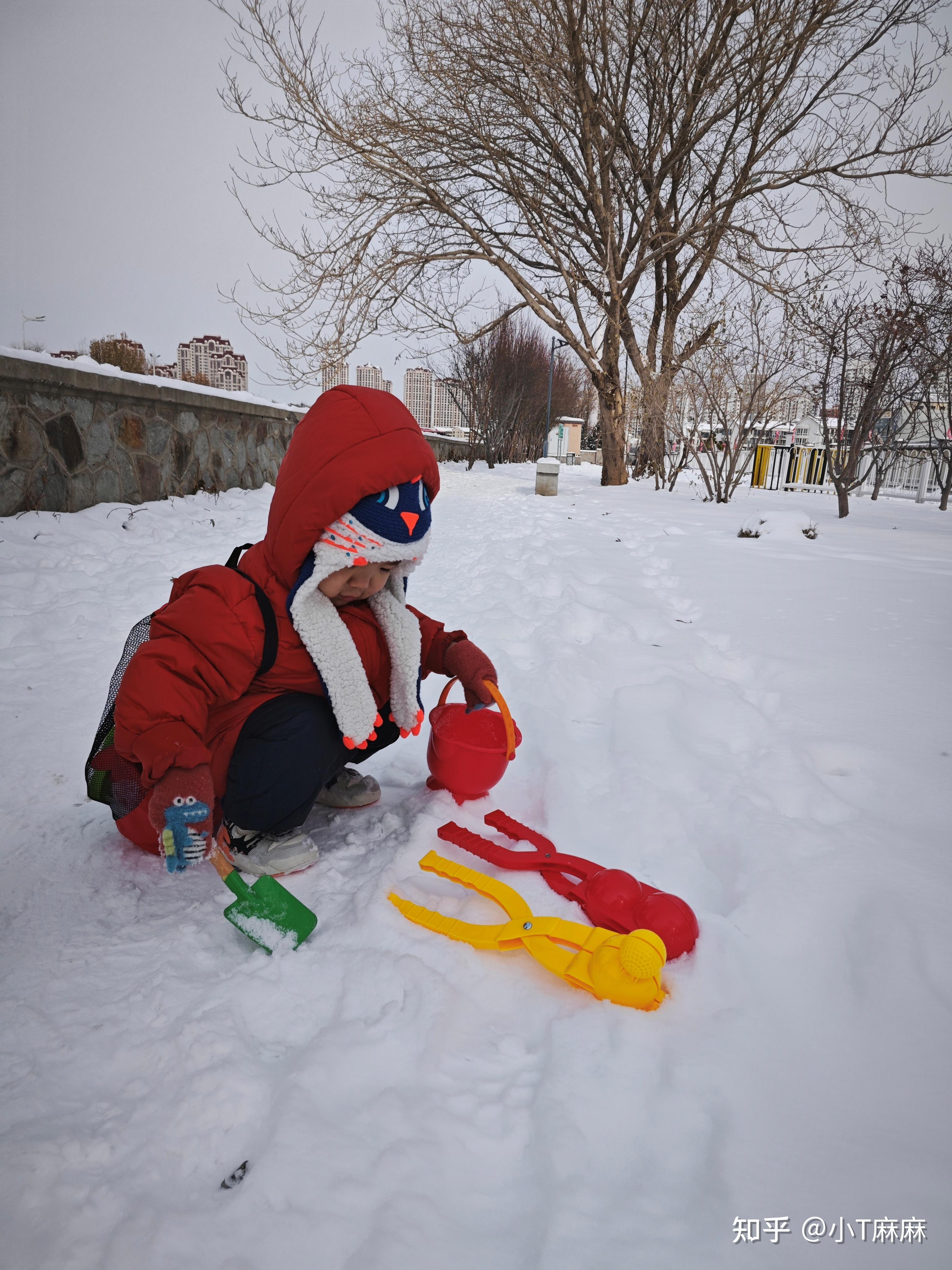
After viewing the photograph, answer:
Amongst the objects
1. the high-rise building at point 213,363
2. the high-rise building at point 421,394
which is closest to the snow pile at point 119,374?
the high-rise building at point 213,363

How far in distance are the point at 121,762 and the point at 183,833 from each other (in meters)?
0.28

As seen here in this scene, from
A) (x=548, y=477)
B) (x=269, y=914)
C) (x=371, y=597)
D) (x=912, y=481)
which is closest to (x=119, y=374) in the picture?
(x=371, y=597)

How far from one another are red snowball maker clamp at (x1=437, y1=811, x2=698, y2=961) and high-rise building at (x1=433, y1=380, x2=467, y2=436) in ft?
55.2

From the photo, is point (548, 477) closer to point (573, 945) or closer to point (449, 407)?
point (573, 945)

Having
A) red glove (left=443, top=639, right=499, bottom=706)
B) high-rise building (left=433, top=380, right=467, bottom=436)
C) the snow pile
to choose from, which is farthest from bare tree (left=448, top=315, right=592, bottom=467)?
red glove (left=443, top=639, right=499, bottom=706)

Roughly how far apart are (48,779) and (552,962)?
1.28m

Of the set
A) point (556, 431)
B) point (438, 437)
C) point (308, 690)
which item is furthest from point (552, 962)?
point (556, 431)

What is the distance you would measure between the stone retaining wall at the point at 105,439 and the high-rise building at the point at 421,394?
2283 centimetres

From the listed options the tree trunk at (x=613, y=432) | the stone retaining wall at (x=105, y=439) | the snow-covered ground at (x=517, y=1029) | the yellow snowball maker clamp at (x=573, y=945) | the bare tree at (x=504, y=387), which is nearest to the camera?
the snow-covered ground at (x=517, y=1029)

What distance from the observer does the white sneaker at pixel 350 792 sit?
1563 millimetres

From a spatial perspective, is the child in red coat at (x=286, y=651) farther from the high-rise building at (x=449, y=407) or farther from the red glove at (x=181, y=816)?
the high-rise building at (x=449, y=407)

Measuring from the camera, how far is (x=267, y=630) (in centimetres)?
126

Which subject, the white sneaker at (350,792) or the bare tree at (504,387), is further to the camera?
the bare tree at (504,387)

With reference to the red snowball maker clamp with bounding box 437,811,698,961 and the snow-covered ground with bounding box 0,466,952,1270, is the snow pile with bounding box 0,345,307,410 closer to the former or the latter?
the snow-covered ground with bounding box 0,466,952,1270
